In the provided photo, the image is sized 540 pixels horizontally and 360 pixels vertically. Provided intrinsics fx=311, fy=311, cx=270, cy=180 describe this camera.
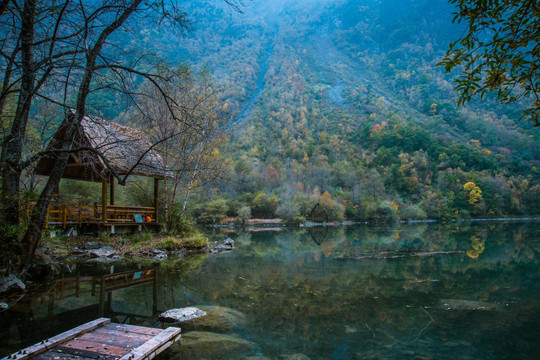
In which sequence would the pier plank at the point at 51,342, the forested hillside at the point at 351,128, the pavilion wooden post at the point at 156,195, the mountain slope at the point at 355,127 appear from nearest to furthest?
the pier plank at the point at 51,342, the pavilion wooden post at the point at 156,195, the forested hillside at the point at 351,128, the mountain slope at the point at 355,127

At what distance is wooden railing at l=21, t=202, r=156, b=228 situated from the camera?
1130cm

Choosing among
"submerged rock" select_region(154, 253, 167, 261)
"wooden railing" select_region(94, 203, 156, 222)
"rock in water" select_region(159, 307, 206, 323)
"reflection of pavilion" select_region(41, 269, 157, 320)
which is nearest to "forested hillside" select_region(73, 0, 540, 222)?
"wooden railing" select_region(94, 203, 156, 222)

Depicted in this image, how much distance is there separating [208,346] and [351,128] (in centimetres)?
6932

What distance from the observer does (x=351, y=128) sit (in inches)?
2721

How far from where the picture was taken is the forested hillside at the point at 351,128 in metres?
39.2

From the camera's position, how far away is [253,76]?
305 ft

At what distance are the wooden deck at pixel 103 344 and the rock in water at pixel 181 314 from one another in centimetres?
76

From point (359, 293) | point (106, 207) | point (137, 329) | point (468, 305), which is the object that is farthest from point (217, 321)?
point (106, 207)

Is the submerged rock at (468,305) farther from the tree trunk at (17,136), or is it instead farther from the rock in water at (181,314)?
the tree trunk at (17,136)

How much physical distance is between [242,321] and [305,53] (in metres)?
121

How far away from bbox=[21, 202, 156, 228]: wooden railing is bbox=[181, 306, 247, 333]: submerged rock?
8154mm

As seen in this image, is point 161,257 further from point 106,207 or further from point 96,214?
point 96,214

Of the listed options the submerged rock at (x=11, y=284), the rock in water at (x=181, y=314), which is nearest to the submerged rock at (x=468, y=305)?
the rock in water at (x=181, y=314)

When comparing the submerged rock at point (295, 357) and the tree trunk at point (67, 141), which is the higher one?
the tree trunk at point (67, 141)
